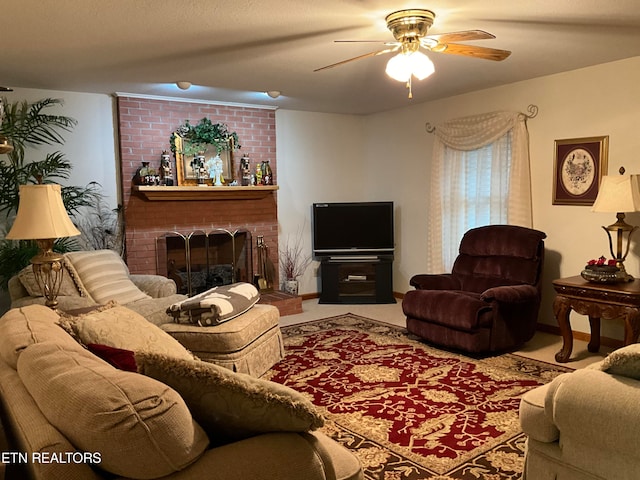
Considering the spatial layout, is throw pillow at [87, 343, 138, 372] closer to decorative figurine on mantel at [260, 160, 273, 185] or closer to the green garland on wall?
the green garland on wall

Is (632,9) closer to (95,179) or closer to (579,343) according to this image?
(579,343)

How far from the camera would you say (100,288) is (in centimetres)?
391

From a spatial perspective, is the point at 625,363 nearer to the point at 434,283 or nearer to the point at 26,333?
the point at 26,333

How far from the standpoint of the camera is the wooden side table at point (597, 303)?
3518 mm

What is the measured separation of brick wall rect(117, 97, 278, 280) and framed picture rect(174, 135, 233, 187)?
15 cm

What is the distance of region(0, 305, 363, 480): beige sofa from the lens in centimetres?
111

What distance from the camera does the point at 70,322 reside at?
6.66 feet

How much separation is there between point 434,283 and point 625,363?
300cm

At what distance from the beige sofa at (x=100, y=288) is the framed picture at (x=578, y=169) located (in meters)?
3.52

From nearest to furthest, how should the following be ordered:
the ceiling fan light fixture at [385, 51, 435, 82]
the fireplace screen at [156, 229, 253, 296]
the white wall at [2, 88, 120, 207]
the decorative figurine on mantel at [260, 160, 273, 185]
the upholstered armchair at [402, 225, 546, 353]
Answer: the ceiling fan light fixture at [385, 51, 435, 82] < the upholstered armchair at [402, 225, 546, 353] < the white wall at [2, 88, 120, 207] < the fireplace screen at [156, 229, 253, 296] < the decorative figurine on mantel at [260, 160, 273, 185]

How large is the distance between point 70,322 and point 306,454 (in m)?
1.21

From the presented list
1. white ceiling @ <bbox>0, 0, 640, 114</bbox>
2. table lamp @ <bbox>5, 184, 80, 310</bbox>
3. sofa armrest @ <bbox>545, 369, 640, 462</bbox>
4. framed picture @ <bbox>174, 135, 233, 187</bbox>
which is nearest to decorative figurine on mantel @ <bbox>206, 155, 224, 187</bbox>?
framed picture @ <bbox>174, 135, 233, 187</bbox>

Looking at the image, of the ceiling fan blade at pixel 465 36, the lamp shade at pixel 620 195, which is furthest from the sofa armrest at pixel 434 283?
the ceiling fan blade at pixel 465 36

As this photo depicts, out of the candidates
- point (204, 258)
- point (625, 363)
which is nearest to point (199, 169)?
point (204, 258)
